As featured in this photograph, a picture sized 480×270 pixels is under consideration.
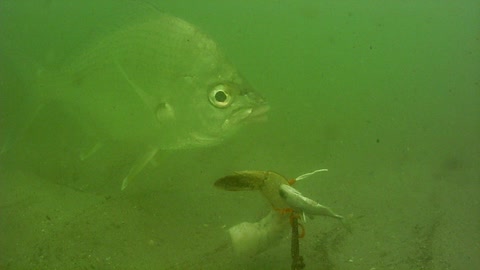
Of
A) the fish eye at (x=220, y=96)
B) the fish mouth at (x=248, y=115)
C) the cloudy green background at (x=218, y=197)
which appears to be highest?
the fish eye at (x=220, y=96)

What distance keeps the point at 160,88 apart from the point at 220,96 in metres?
0.40

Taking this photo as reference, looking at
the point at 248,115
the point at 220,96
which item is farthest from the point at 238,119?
the point at 220,96

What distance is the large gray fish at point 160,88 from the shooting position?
2.41 meters

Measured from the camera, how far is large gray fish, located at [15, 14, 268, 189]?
2412 mm

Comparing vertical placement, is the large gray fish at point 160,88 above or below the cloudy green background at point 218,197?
above

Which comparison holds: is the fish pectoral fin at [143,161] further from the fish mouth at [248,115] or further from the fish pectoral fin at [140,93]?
the fish mouth at [248,115]

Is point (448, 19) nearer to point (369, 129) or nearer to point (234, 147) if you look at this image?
point (369, 129)

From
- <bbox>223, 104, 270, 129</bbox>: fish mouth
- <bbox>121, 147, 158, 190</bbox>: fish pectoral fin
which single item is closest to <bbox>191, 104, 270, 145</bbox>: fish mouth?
<bbox>223, 104, 270, 129</bbox>: fish mouth

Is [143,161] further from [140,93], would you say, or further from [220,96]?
[220,96]

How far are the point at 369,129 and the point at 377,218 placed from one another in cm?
339

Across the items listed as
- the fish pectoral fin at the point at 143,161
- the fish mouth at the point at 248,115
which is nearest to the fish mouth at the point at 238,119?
the fish mouth at the point at 248,115

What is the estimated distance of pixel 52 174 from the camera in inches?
148


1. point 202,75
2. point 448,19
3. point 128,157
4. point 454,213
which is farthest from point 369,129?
point 448,19

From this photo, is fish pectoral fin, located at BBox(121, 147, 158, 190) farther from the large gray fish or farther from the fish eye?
the fish eye
